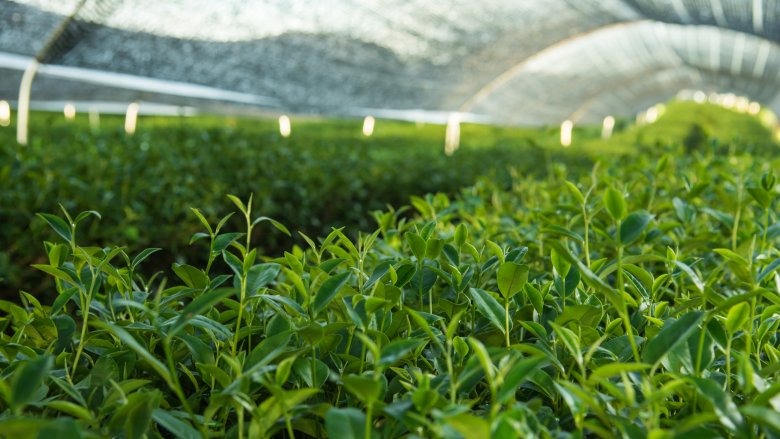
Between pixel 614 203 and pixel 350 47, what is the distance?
10.1 metres

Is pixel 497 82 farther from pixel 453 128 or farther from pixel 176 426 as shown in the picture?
pixel 176 426

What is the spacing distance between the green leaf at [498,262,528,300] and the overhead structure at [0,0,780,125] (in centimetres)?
728

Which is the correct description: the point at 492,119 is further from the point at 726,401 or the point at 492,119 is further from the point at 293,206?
the point at 726,401

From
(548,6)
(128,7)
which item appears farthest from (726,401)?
(548,6)

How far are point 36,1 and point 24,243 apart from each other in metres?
5.32

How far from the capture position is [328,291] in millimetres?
771

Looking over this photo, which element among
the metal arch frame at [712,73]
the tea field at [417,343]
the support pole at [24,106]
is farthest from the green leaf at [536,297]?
the metal arch frame at [712,73]

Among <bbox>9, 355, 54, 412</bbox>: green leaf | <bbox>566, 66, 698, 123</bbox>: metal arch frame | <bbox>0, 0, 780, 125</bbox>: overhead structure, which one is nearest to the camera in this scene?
<bbox>9, 355, 54, 412</bbox>: green leaf

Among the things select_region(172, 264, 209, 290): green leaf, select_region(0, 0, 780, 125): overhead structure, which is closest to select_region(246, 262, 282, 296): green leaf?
select_region(172, 264, 209, 290): green leaf

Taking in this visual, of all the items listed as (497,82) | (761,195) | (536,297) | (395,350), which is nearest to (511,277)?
(536,297)

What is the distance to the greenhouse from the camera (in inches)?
25.6

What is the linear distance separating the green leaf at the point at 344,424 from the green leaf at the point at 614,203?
347mm

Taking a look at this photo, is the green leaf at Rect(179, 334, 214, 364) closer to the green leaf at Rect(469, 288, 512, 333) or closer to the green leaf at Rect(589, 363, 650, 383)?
the green leaf at Rect(469, 288, 512, 333)

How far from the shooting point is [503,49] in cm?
1212
